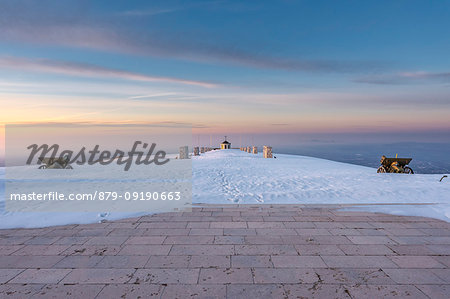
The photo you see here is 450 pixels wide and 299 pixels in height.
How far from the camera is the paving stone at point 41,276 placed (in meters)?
3.88

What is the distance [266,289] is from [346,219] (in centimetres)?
411

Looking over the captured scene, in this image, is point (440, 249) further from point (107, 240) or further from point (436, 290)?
point (107, 240)

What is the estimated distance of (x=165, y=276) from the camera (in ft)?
13.0

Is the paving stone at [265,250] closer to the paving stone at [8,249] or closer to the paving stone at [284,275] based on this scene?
the paving stone at [284,275]

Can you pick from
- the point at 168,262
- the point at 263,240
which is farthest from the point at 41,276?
the point at 263,240

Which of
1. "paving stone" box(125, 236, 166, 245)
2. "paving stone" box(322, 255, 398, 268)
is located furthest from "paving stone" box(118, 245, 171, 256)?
"paving stone" box(322, 255, 398, 268)

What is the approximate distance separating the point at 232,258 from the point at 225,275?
Result: 58cm

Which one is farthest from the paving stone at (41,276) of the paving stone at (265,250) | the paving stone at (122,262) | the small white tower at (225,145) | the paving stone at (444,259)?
the small white tower at (225,145)

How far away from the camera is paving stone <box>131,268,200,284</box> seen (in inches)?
151

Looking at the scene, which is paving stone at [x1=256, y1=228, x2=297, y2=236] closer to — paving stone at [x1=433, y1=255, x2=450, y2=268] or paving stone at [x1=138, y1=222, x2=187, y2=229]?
paving stone at [x1=138, y1=222, x2=187, y2=229]

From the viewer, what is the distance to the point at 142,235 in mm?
5691

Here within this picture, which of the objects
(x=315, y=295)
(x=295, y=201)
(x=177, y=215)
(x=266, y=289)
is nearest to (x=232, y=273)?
(x=266, y=289)

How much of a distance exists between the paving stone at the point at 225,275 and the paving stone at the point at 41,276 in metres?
2.15

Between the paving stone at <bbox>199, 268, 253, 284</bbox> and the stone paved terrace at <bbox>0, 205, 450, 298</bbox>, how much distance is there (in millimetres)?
16
